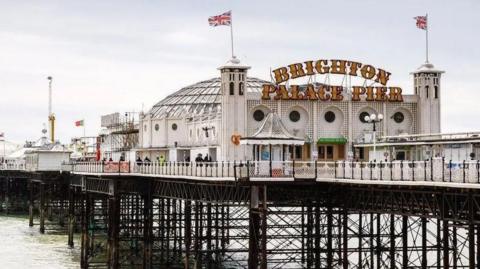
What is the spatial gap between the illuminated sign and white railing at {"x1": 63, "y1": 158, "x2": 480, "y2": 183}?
11.1 metres

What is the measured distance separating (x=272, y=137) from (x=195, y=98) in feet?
216

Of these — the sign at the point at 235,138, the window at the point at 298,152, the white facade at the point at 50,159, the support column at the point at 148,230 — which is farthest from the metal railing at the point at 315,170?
the white facade at the point at 50,159

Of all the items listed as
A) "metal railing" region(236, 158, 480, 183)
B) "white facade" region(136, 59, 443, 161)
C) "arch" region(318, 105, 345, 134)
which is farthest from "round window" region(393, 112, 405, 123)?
"metal railing" region(236, 158, 480, 183)

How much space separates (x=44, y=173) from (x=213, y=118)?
31.7 meters

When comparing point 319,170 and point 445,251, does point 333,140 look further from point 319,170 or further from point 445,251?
point 445,251

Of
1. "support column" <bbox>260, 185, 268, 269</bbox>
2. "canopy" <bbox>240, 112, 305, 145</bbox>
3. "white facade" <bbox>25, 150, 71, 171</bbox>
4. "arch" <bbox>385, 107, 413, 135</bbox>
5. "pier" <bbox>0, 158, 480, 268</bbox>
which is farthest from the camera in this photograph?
"white facade" <bbox>25, 150, 71, 171</bbox>

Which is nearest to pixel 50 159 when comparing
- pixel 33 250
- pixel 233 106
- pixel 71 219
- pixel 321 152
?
pixel 71 219

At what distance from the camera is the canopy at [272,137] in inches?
2186

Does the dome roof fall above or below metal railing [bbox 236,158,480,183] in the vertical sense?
above

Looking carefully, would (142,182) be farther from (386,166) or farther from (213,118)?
(386,166)

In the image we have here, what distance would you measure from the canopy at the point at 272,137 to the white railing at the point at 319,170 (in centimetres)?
264

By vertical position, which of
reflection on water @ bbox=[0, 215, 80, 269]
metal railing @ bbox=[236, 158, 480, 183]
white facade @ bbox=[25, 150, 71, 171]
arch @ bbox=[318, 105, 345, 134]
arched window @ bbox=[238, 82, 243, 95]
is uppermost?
arched window @ bbox=[238, 82, 243, 95]

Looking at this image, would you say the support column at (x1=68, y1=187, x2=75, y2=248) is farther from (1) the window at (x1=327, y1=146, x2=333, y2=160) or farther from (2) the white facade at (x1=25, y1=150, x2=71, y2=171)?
(1) the window at (x1=327, y1=146, x2=333, y2=160)

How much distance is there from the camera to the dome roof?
11621cm
